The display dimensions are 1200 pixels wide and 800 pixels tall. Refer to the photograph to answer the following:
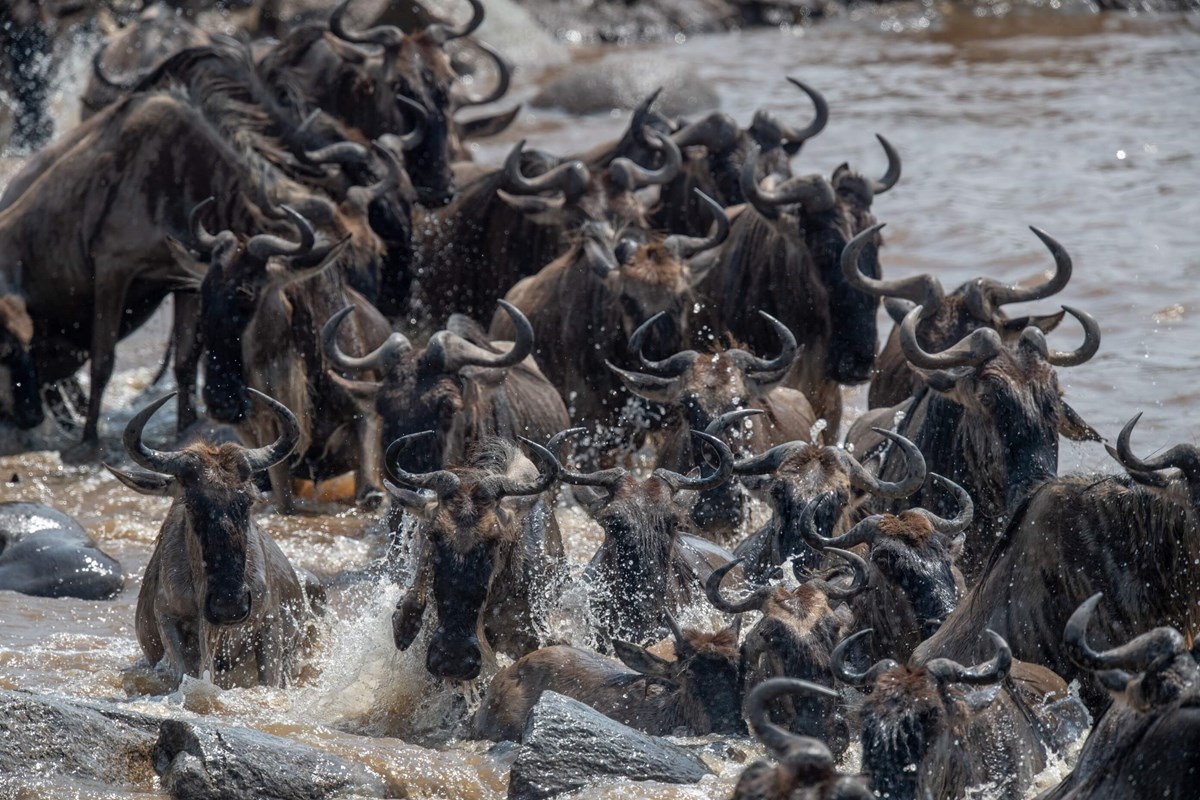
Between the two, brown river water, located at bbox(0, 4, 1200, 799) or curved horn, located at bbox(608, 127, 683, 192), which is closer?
brown river water, located at bbox(0, 4, 1200, 799)

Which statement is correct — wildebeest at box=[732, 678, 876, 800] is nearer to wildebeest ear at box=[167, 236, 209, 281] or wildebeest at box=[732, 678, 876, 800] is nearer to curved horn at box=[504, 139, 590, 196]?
wildebeest ear at box=[167, 236, 209, 281]

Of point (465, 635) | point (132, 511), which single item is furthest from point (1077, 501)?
point (132, 511)

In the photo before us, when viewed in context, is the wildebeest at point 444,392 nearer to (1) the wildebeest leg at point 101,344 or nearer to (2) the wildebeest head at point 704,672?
(2) the wildebeest head at point 704,672

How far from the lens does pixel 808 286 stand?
1116 centimetres

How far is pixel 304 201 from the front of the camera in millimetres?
11258

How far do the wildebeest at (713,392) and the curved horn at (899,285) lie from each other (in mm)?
632

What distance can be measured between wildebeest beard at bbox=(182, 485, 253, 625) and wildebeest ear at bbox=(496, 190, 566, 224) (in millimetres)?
4975

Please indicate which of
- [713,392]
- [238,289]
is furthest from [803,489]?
[238,289]

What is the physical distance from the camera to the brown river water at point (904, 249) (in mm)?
7465

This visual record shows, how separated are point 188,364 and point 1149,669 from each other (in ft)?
24.2

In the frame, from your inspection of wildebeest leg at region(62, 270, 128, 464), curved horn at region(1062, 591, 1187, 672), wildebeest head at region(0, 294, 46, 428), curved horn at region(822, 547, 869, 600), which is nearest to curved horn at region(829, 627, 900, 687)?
curved horn at region(1062, 591, 1187, 672)

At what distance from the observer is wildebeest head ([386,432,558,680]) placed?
7.15 metres

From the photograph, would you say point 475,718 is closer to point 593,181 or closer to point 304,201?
point 304,201

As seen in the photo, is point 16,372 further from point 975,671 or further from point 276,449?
point 975,671
